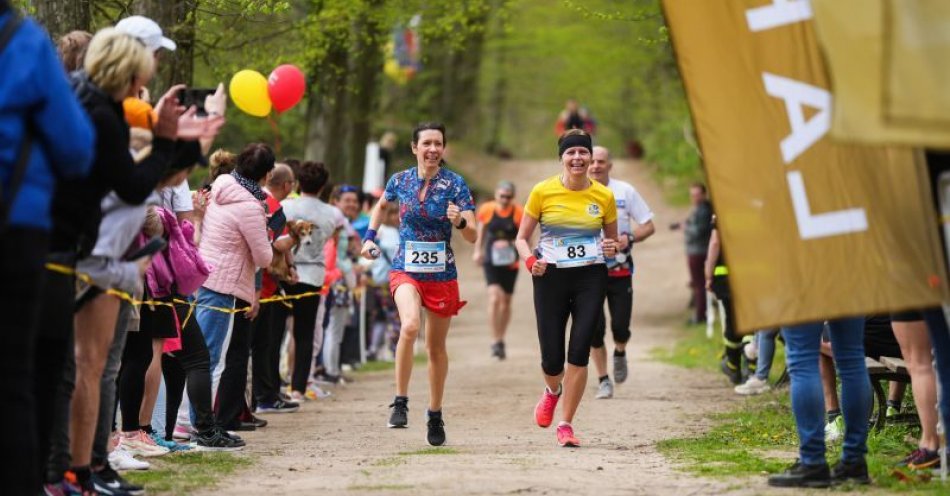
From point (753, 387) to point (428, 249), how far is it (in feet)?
16.1

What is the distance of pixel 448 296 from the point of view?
1118cm

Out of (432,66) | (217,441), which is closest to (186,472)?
(217,441)

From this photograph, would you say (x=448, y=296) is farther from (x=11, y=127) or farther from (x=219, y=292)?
(x=11, y=127)

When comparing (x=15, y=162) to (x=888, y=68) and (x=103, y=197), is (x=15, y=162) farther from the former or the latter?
(x=888, y=68)

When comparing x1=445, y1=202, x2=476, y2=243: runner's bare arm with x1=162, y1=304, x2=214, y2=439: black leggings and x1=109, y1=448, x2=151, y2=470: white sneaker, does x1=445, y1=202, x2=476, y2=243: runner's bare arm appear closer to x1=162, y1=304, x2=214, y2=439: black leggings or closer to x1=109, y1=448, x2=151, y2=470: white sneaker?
x1=162, y1=304, x2=214, y2=439: black leggings

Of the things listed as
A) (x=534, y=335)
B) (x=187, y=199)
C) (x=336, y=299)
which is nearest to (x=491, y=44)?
(x=534, y=335)

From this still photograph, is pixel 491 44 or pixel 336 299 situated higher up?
pixel 491 44

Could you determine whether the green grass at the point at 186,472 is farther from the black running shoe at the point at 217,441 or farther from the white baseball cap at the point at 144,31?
the white baseball cap at the point at 144,31

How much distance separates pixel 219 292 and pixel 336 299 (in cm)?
635

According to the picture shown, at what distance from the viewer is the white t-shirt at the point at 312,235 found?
14125 mm

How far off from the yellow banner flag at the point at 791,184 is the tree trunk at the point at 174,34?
7.28m

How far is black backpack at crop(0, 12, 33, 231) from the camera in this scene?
6135 millimetres

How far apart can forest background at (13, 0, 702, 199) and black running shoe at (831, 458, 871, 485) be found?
2.94 meters

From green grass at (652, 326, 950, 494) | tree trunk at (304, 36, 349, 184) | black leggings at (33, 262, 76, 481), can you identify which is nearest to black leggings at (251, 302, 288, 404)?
green grass at (652, 326, 950, 494)
